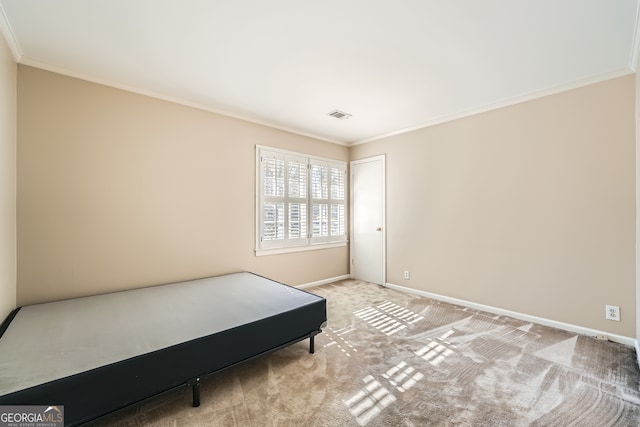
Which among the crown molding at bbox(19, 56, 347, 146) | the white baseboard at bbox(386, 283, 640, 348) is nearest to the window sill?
the white baseboard at bbox(386, 283, 640, 348)

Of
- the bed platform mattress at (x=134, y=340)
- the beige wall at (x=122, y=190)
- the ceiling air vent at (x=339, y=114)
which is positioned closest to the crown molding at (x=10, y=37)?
the beige wall at (x=122, y=190)

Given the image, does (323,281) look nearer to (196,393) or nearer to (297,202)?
(297,202)

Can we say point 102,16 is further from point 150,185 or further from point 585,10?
point 585,10

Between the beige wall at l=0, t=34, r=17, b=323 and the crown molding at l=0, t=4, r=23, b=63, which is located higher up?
the crown molding at l=0, t=4, r=23, b=63

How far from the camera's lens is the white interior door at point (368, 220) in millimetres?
4609

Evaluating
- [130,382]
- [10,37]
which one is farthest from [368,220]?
[10,37]

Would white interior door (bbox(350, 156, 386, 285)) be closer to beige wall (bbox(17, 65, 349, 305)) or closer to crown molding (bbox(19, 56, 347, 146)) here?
crown molding (bbox(19, 56, 347, 146))

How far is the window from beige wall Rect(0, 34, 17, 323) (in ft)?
7.46

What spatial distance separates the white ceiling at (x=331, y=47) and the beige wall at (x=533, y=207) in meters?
0.39

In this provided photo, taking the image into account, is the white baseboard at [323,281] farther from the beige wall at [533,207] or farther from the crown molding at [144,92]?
the crown molding at [144,92]

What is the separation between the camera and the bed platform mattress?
140 centimetres

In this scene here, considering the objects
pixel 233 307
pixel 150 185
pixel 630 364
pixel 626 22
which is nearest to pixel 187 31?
pixel 150 185

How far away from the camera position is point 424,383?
200cm

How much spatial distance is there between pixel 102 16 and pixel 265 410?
282cm
